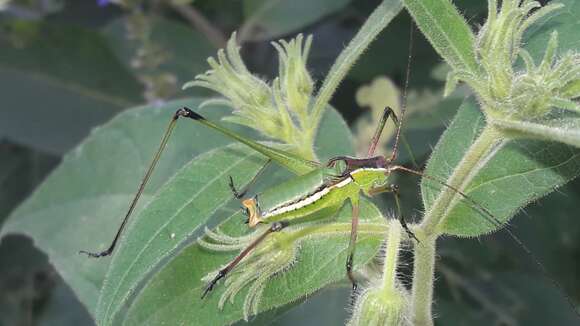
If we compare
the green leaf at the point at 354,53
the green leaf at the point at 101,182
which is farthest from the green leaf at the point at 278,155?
the green leaf at the point at 101,182

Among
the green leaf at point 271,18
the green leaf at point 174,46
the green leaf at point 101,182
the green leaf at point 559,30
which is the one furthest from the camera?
Answer: the green leaf at point 174,46

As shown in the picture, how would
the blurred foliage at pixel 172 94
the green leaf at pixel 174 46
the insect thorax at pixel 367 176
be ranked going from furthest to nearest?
1. the green leaf at pixel 174 46
2. the blurred foliage at pixel 172 94
3. the insect thorax at pixel 367 176

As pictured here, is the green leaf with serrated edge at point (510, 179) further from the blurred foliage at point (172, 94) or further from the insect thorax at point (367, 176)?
the blurred foliage at point (172, 94)

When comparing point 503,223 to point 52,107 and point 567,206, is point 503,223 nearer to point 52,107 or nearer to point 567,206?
point 567,206

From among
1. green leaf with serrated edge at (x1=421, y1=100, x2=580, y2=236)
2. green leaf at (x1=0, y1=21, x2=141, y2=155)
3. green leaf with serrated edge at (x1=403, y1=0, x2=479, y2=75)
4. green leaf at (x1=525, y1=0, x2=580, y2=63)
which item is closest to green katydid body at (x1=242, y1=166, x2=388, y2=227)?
green leaf with serrated edge at (x1=421, y1=100, x2=580, y2=236)

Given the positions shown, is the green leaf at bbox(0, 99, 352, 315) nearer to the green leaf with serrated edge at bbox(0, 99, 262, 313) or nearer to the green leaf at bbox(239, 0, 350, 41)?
the green leaf with serrated edge at bbox(0, 99, 262, 313)

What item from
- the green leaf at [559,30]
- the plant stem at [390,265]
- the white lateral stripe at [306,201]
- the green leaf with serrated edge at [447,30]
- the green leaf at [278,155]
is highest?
the green leaf at [559,30]

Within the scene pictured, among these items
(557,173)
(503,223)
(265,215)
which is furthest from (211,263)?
(557,173)
